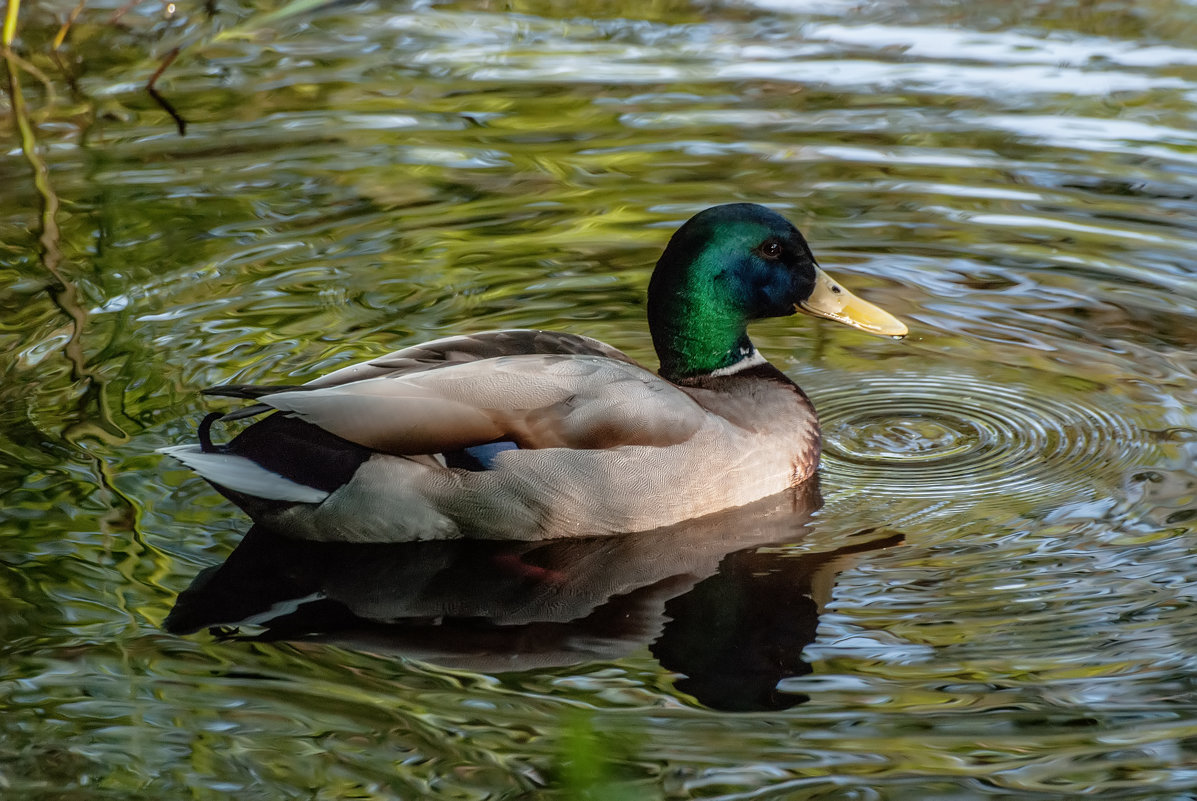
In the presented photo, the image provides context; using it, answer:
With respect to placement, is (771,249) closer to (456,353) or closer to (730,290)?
(730,290)

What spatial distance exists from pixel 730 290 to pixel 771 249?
0.64 ft

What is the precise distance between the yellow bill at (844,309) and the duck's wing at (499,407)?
843mm

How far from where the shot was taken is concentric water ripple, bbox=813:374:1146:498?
5.38 meters

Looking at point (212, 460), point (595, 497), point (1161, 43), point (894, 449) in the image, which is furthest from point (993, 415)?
point (1161, 43)

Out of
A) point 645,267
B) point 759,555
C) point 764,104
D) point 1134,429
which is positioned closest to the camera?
point 759,555

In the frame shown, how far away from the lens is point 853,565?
486cm

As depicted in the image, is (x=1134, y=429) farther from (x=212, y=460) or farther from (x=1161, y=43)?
(x=1161, y=43)

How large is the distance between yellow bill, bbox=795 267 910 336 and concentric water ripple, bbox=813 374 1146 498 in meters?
0.36

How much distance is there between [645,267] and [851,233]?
0.98 meters

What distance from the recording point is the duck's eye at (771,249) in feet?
18.3

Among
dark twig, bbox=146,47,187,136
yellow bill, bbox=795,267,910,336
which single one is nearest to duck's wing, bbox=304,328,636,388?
yellow bill, bbox=795,267,910,336

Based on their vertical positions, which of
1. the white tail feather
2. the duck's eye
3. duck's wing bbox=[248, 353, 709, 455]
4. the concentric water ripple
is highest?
the duck's eye

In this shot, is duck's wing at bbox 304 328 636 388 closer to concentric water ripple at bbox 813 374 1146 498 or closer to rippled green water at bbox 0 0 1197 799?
rippled green water at bbox 0 0 1197 799

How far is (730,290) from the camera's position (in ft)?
18.3
